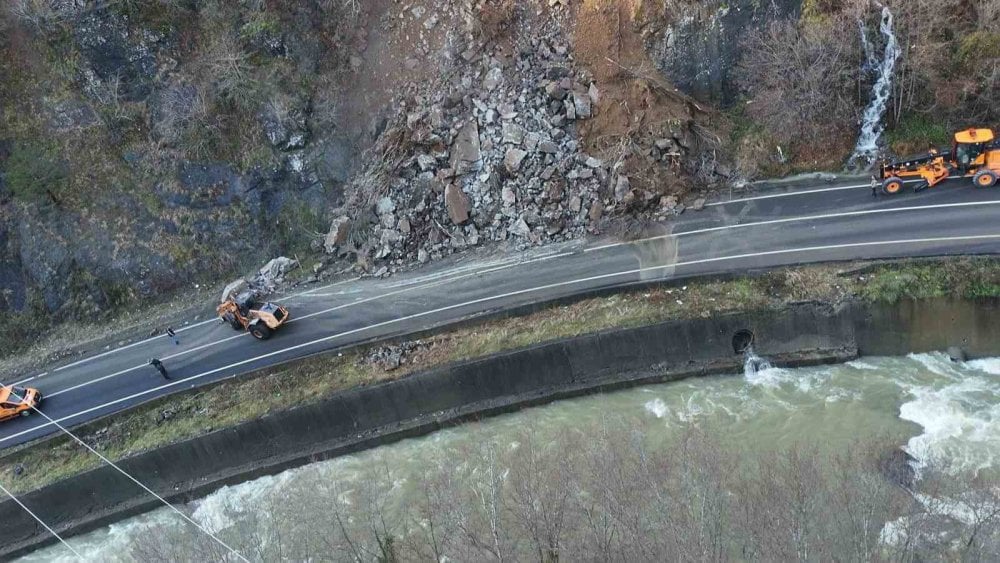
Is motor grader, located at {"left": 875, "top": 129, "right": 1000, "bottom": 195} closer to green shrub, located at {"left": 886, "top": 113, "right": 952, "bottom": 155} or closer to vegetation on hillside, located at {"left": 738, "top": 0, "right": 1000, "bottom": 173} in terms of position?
green shrub, located at {"left": 886, "top": 113, "right": 952, "bottom": 155}

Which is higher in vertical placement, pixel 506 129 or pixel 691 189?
pixel 506 129

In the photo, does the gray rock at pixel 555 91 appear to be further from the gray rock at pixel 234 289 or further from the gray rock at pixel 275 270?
the gray rock at pixel 234 289

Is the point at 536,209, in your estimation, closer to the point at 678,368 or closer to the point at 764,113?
the point at 678,368

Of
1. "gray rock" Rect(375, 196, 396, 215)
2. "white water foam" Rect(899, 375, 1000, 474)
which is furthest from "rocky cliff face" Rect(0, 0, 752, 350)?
"white water foam" Rect(899, 375, 1000, 474)

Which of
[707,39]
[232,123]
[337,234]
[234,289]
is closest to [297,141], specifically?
[232,123]

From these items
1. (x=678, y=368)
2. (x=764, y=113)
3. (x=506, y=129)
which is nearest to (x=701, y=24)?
(x=764, y=113)

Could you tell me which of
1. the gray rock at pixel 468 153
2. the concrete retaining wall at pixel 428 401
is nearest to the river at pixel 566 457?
the concrete retaining wall at pixel 428 401
